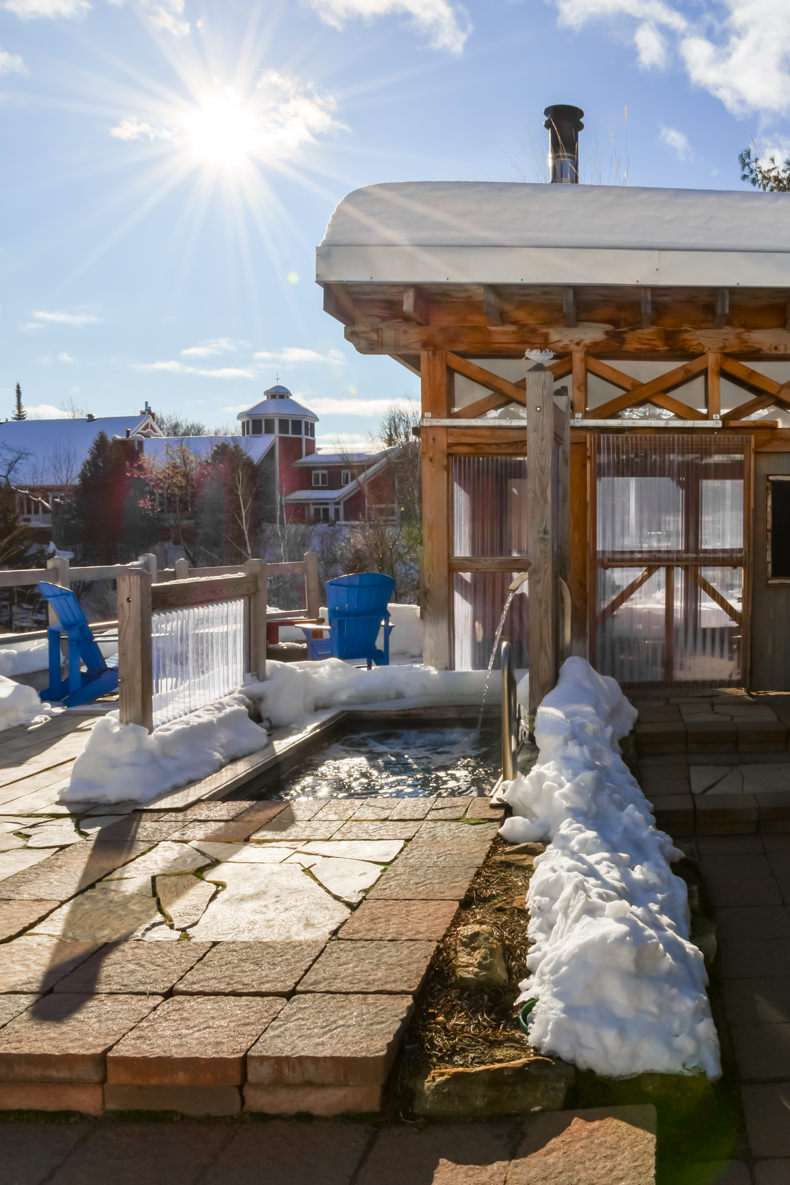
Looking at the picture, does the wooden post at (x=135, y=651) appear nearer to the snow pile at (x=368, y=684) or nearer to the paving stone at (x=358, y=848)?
the paving stone at (x=358, y=848)

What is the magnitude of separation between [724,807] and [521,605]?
3270 mm

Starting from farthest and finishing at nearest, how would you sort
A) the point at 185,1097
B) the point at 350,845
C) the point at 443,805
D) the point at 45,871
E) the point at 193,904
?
the point at 443,805
the point at 350,845
the point at 45,871
the point at 193,904
the point at 185,1097

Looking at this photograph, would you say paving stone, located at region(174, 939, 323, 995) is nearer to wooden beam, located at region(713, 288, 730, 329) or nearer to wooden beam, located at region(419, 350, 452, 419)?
wooden beam, located at region(419, 350, 452, 419)

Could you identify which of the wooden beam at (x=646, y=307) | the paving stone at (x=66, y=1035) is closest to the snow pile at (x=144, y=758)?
the paving stone at (x=66, y=1035)

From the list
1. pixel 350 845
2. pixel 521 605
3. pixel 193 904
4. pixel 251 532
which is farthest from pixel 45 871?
pixel 251 532

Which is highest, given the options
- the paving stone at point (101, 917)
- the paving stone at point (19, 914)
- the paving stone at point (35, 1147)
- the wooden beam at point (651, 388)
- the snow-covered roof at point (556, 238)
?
the snow-covered roof at point (556, 238)

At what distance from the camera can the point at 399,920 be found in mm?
3053

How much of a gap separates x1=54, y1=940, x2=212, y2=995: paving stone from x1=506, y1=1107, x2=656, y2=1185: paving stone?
1.12 metres

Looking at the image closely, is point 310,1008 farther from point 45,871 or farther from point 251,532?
point 251,532

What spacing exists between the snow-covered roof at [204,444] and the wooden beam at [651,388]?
95.9 ft

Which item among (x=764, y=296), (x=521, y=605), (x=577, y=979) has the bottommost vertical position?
(x=577, y=979)

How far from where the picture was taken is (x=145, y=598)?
5.11 m

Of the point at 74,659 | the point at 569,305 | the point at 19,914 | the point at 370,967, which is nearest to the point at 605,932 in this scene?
the point at 370,967

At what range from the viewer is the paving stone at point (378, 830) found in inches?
158
